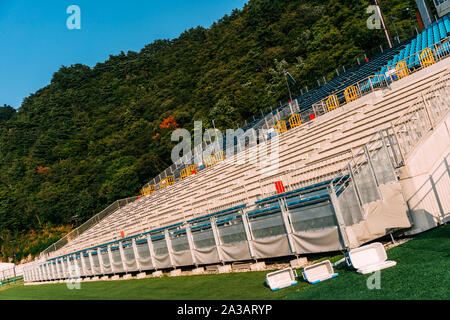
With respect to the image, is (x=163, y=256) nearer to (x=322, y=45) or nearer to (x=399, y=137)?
(x=399, y=137)

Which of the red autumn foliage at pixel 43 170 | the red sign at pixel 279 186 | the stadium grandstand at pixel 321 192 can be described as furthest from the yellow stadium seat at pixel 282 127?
the red autumn foliage at pixel 43 170

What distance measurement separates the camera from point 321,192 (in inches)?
380

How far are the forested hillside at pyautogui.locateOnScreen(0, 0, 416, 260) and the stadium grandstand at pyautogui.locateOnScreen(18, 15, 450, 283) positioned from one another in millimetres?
25234

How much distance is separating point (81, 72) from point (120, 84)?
55.5ft

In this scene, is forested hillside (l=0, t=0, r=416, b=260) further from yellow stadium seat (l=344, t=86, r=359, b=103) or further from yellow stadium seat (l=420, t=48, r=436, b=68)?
yellow stadium seat (l=420, t=48, r=436, b=68)

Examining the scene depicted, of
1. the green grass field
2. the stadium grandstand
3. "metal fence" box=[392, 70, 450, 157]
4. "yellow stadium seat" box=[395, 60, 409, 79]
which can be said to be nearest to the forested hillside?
"yellow stadium seat" box=[395, 60, 409, 79]

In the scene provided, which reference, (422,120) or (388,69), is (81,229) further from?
(422,120)

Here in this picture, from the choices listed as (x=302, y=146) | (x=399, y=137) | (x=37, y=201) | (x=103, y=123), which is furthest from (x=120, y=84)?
(x=399, y=137)

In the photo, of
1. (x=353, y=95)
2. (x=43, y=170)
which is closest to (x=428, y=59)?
(x=353, y=95)

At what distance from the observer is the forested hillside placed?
51.3 m

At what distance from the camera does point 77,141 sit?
78.5 meters

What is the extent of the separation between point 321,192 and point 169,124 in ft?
186

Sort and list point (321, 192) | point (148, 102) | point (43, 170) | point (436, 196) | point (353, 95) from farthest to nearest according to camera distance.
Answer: point (148, 102) → point (43, 170) → point (353, 95) → point (321, 192) → point (436, 196)

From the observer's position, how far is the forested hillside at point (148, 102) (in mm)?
51312
